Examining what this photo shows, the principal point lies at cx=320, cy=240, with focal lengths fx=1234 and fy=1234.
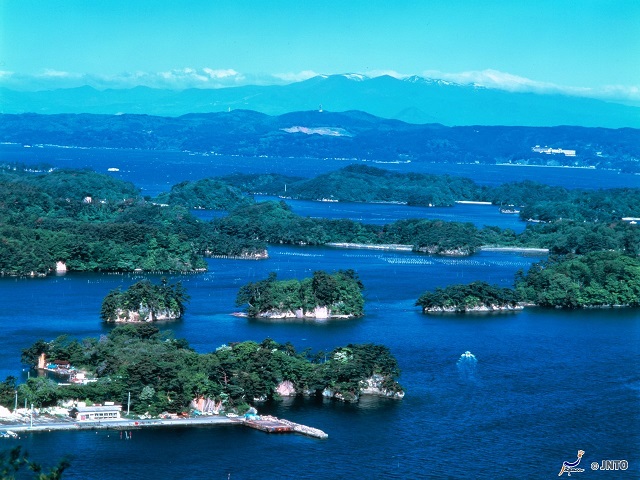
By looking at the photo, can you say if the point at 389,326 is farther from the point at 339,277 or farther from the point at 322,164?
the point at 322,164

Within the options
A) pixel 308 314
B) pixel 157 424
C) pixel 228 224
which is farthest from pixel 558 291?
pixel 228 224

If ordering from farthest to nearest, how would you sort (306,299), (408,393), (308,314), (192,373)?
1. (308,314)
2. (306,299)
3. (408,393)
4. (192,373)

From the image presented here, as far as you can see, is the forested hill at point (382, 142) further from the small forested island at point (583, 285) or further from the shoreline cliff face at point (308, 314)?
the shoreline cliff face at point (308, 314)

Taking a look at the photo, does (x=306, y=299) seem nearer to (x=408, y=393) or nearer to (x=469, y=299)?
(x=469, y=299)

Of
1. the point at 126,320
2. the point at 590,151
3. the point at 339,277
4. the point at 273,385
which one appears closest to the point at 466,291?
the point at 339,277

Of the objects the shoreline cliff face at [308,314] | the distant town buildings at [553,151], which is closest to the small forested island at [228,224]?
the shoreline cliff face at [308,314]

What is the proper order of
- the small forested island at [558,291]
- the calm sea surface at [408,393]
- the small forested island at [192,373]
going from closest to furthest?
the calm sea surface at [408,393] < the small forested island at [192,373] < the small forested island at [558,291]

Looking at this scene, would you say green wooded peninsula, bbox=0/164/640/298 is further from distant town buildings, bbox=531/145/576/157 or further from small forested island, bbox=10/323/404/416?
distant town buildings, bbox=531/145/576/157
